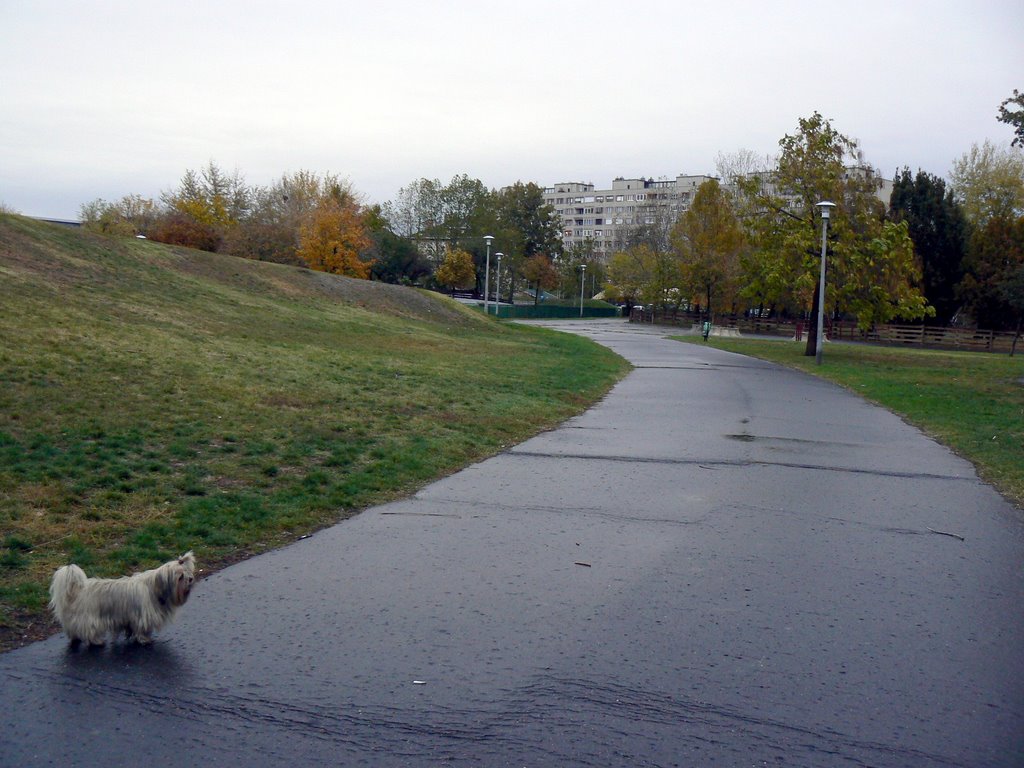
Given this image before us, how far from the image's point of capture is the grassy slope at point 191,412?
23.7ft

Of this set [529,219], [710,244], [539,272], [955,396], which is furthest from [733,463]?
[529,219]

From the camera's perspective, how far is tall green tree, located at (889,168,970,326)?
61.5 m

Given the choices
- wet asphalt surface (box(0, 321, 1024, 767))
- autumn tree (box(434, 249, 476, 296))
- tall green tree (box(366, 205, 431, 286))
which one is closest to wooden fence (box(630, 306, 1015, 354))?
autumn tree (box(434, 249, 476, 296))

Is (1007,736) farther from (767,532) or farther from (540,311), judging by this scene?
(540,311)

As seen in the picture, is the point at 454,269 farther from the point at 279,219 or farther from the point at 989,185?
the point at 989,185

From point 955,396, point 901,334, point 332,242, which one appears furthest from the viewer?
point 901,334

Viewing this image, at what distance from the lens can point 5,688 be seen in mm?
4504

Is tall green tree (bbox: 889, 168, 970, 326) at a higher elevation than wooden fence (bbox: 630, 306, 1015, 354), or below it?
higher

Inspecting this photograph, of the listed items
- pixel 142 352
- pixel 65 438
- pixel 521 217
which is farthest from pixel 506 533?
pixel 521 217

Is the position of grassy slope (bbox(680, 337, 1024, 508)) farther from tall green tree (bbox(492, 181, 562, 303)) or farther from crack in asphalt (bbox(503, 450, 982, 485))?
tall green tree (bbox(492, 181, 562, 303))

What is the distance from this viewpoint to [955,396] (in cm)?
2183

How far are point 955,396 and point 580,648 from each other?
19310 millimetres

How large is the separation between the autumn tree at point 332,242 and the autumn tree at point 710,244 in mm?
24365

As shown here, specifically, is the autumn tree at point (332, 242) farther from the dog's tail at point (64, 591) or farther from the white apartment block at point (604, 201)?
the white apartment block at point (604, 201)
